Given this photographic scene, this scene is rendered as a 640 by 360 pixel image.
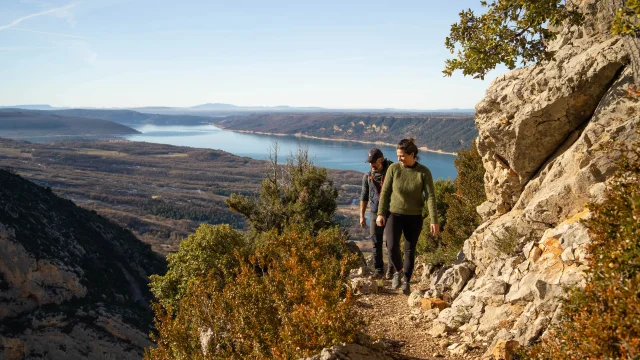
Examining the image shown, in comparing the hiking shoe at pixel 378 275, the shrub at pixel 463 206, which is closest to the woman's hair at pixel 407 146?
the hiking shoe at pixel 378 275

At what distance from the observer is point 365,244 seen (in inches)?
2665

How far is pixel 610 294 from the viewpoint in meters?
2.54

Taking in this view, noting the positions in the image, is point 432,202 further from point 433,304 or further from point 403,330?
point 403,330

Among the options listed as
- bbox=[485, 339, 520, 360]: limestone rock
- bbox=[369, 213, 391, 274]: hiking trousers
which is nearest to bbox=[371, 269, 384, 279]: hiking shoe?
bbox=[369, 213, 391, 274]: hiking trousers

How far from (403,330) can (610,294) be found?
3.07 m

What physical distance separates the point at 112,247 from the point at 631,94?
36517 millimetres

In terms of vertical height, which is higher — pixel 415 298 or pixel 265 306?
pixel 265 306

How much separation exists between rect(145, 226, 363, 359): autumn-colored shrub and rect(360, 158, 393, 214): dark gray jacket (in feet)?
4.10

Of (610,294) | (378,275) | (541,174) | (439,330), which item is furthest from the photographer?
(378,275)

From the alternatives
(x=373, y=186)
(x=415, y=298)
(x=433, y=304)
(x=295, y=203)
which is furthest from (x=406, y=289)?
(x=295, y=203)

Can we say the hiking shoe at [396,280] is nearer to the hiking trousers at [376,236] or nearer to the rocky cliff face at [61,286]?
the hiking trousers at [376,236]

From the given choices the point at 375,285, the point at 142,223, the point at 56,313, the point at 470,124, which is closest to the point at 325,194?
the point at 375,285

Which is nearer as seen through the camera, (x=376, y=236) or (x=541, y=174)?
(x=541, y=174)

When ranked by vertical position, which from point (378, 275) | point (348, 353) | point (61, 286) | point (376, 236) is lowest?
point (61, 286)
